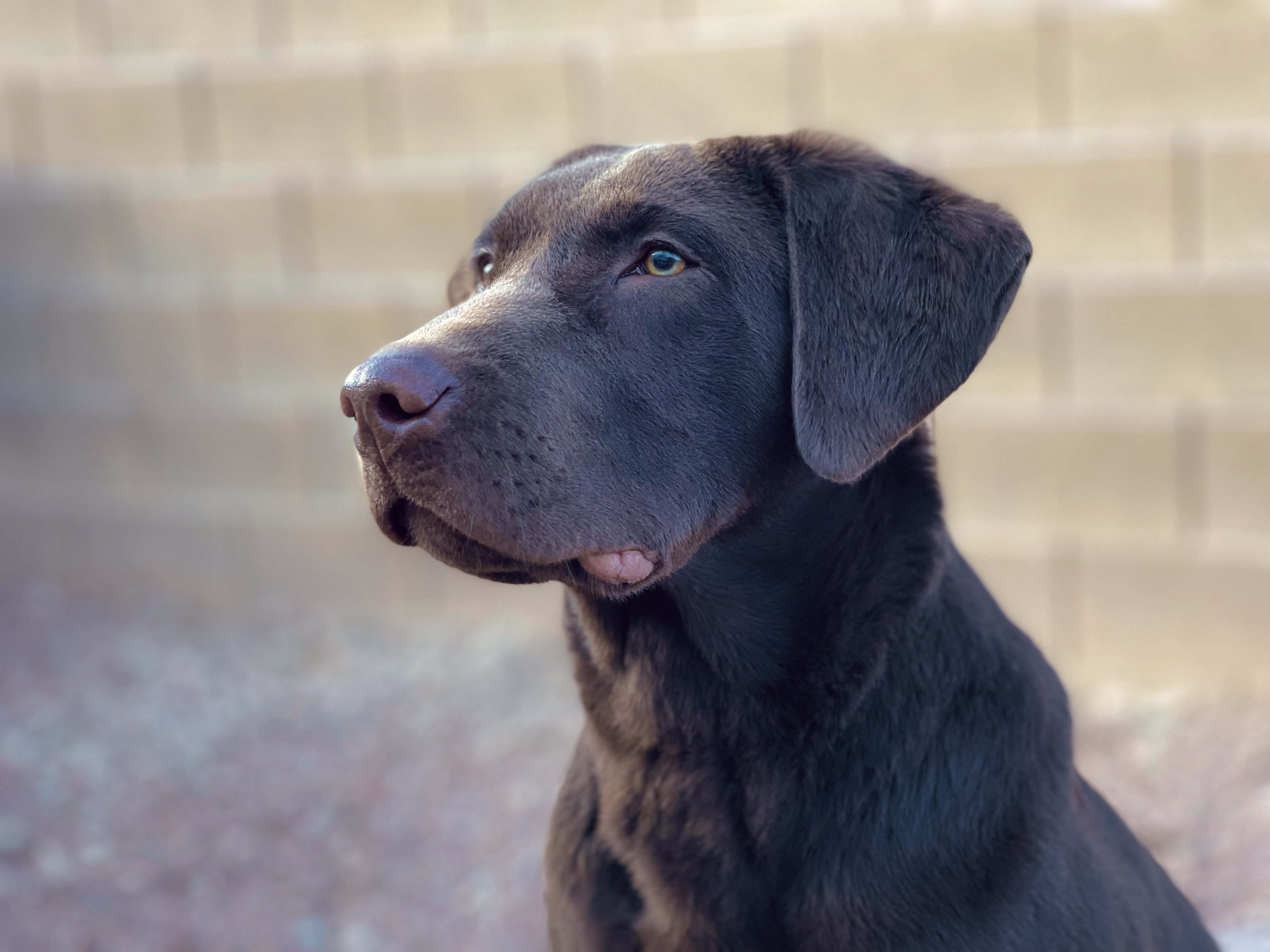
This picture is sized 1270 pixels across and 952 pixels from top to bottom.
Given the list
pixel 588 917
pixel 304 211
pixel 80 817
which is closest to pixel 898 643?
pixel 588 917

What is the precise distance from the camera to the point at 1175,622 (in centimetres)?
400

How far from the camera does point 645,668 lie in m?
2.06

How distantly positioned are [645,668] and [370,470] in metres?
0.56

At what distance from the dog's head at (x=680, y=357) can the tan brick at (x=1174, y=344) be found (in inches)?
84.2

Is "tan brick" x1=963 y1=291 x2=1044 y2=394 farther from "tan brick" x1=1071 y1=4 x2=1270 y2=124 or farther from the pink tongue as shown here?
the pink tongue

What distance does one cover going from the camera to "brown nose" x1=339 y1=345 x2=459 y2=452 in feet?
5.48

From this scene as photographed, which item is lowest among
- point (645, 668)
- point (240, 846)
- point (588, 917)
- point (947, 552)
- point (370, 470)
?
point (240, 846)

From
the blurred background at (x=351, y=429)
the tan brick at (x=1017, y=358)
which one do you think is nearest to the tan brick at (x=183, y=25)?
the blurred background at (x=351, y=429)

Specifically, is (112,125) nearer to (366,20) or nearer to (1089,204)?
(366,20)

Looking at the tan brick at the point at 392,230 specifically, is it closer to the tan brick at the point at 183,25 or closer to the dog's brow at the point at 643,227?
the tan brick at the point at 183,25

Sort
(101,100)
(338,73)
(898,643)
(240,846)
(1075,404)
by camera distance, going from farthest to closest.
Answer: (101,100)
(338,73)
(1075,404)
(240,846)
(898,643)

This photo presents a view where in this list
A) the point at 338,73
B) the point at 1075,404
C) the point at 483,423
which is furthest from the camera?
the point at 338,73

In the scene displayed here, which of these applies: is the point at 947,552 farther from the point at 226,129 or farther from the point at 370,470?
the point at 226,129

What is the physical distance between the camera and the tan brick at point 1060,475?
3941 mm
